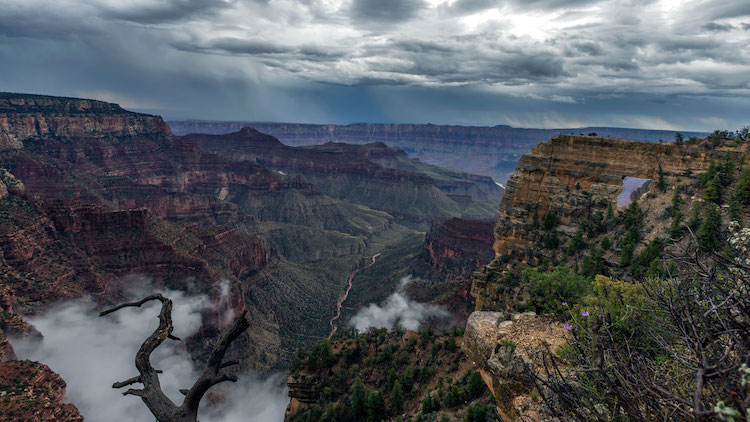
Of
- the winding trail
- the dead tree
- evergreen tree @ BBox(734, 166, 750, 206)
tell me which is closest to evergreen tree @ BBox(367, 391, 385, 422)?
the dead tree

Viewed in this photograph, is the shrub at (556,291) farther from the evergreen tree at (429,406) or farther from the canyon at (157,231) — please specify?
the canyon at (157,231)

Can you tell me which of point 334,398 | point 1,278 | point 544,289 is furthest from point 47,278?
point 544,289

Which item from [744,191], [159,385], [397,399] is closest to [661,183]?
[744,191]

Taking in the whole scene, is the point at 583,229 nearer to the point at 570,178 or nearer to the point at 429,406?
the point at 570,178

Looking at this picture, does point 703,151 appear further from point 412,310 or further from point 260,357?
point 260,357

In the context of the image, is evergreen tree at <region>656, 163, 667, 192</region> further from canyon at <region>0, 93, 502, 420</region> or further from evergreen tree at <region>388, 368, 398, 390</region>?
canyon at <region>0, 93, 502, 420</region>
